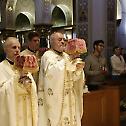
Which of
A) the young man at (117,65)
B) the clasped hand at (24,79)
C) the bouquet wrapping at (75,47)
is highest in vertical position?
the bouquet wrapping at (75,47)

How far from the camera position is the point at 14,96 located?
3.63m

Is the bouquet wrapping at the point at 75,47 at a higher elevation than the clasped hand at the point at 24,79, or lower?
higher

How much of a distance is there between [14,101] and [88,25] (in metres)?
7.32

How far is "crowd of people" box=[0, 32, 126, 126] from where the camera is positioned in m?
3.60

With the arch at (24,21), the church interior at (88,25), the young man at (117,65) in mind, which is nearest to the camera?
the church interior at (88,25)

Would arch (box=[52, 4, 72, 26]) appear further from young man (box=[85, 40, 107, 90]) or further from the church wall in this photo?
young man (box=[85, 40, 107, 90])

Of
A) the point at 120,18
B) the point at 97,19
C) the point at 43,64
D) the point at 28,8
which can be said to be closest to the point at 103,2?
the point at 97,19

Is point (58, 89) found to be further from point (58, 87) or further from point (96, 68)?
point (96, 68)

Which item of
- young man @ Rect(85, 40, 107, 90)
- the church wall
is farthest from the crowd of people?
the church wall

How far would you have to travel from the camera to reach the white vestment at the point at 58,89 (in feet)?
14.6

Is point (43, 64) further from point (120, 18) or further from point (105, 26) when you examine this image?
point (120, 18)

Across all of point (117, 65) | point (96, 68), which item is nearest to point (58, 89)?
point (96, 68)

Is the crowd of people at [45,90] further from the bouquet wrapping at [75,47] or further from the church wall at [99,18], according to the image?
the church wall at [99,18]

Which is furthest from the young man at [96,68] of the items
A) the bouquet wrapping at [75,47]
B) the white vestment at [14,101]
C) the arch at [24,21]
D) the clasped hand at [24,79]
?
the arch at [24,21]
